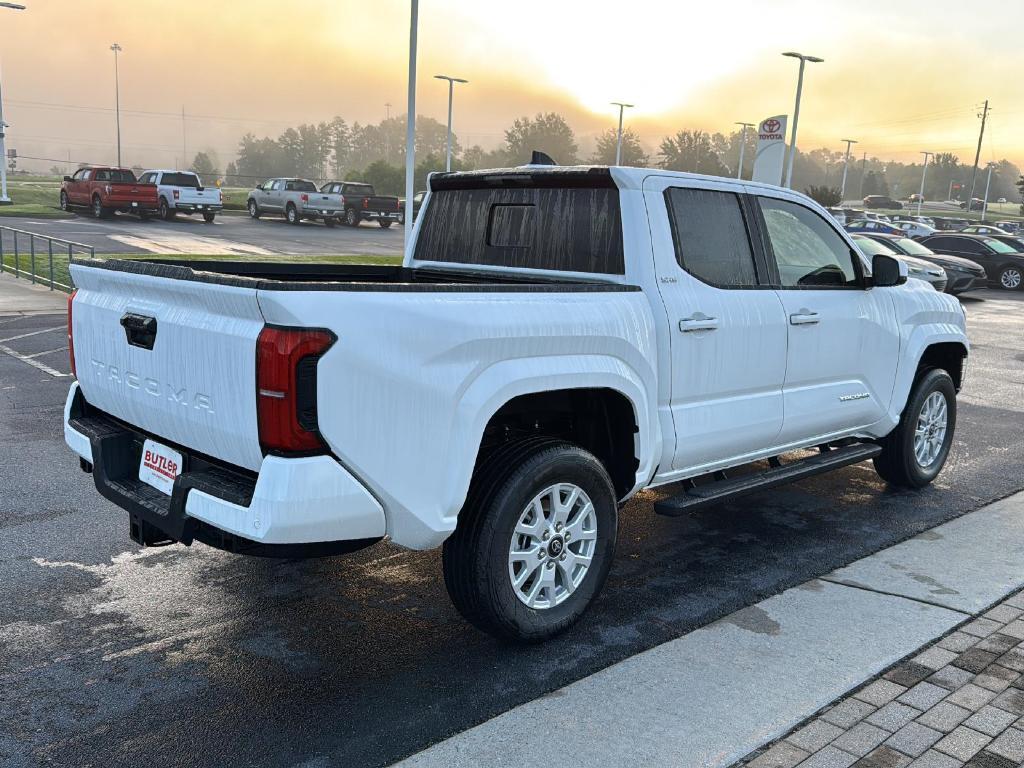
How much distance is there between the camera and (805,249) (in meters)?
5.50

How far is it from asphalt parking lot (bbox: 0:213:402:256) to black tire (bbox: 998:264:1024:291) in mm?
16658

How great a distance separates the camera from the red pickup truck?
34.2 m

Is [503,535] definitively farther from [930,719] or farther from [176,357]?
[930,719]

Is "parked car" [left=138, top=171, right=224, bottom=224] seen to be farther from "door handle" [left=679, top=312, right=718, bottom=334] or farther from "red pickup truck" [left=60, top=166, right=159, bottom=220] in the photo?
"door handle" [left=679, top=312, right=718, bottom=334]

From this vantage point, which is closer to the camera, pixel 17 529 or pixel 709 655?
pixel 709 655

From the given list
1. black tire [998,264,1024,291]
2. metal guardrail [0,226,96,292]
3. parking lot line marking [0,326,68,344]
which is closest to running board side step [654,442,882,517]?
parking lot line marking [0,326,68,344]

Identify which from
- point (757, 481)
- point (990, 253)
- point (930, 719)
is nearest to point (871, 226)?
point (990, 253)

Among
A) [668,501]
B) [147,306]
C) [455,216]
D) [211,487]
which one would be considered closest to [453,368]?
[211,487]

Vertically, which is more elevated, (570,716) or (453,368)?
(453,368)

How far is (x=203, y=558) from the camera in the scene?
4.97m

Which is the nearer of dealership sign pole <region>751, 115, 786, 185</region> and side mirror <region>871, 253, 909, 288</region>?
side mirror <region>871, 253, 909, 288</region>

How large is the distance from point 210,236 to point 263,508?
29136mm

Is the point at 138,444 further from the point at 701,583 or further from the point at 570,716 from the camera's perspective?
the point at 701,583

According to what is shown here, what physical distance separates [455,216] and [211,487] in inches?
94.9
